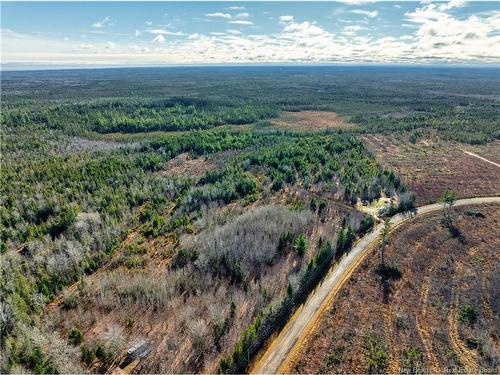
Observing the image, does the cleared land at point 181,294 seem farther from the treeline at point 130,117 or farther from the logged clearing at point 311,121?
the treeline at point 130,117

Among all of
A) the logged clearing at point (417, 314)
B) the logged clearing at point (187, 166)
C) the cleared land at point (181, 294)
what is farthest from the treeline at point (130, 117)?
the logged clearing at point (417, 314)

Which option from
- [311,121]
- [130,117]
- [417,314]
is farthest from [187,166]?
[311,121]

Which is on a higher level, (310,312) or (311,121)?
(310,312)

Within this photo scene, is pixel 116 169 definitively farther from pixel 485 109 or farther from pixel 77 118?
pixel 485 109

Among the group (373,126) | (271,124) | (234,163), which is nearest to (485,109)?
(373,126)

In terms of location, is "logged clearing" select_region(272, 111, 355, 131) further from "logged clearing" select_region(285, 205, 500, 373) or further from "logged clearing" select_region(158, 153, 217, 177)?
"logged clearing" select_region(285, 205, 500, 373)

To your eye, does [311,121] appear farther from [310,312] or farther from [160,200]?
[310,312]
